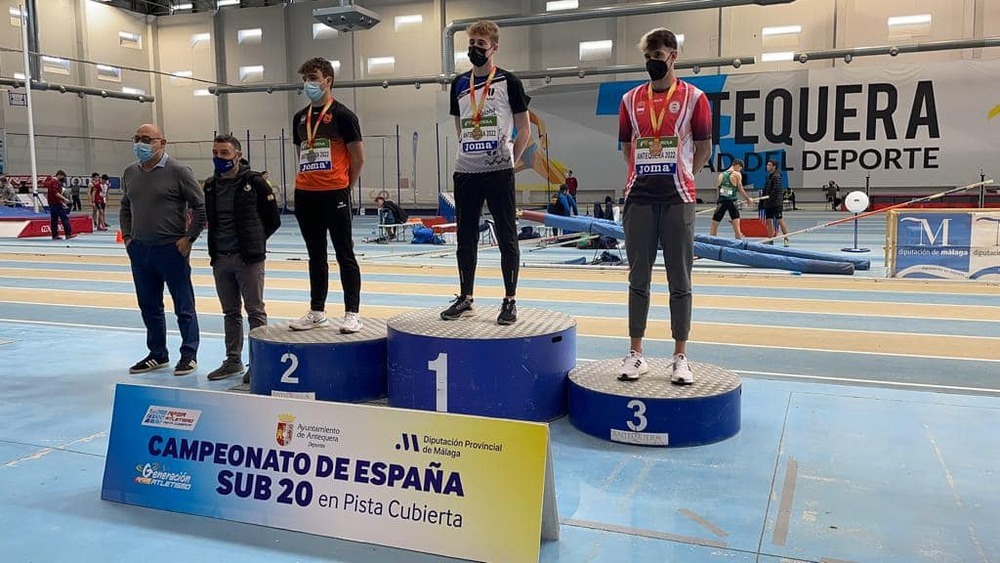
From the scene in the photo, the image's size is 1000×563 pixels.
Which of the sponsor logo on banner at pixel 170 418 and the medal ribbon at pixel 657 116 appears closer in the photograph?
the sponsor logo on banner at pixel 170 418

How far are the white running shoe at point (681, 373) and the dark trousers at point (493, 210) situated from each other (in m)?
1.04

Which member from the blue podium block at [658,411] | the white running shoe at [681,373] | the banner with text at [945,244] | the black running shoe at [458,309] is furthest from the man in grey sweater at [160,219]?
the banner with text at [945,244]

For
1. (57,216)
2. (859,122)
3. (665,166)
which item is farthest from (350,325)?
(859,122)

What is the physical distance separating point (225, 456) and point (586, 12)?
890 inches

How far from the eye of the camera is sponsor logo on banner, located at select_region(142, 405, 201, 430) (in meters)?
3.23

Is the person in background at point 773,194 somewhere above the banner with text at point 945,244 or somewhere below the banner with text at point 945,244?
above

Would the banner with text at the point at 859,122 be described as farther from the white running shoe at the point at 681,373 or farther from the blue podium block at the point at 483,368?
the blue podium block at the point at 483,368

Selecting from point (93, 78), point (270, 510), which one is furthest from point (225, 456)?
point (93, 78)

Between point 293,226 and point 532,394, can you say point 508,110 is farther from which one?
point 293,226

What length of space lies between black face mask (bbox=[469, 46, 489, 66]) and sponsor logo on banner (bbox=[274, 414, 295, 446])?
7.62 feet

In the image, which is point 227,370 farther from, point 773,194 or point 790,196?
point 790,196

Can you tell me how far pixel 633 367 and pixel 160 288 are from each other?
3.70m

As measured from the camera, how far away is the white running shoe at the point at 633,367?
4.31 metres

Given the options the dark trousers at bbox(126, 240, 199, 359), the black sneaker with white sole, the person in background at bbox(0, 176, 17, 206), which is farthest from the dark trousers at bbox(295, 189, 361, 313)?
the person in background at bbox(0, 176, 17, 206)
